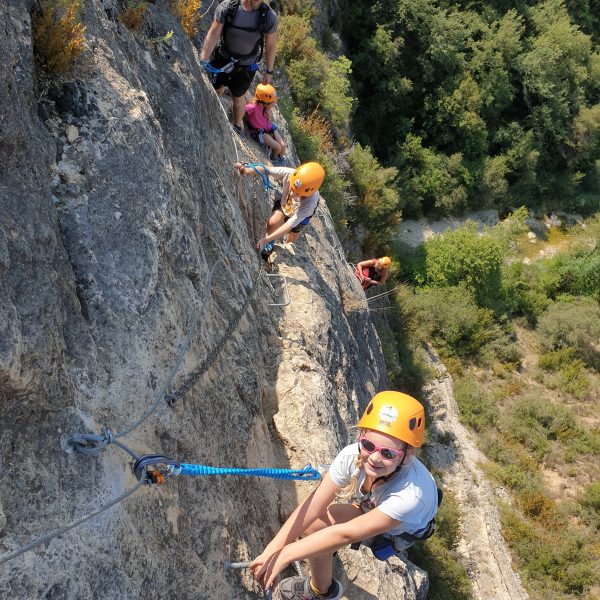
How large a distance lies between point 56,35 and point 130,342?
7.30 ft

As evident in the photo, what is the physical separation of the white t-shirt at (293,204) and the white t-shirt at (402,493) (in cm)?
406

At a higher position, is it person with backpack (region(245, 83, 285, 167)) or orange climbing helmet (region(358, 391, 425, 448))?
person with backpack (region(245, 83, 285, 167))

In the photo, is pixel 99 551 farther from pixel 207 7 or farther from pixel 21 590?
pixel 207 7

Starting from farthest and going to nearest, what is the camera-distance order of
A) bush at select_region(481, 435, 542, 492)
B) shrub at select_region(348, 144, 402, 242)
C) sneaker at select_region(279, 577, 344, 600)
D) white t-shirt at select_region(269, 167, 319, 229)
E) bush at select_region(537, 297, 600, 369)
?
bush at select_region(537, 297, 600, 369), shrub at select_region(348, 144, 402, 242), bush at select_region(481, 435, 542, 492), white t-shirt at select_region(269, 167, 319, 229), sneaker at select_region(279, 577, 344, 600)

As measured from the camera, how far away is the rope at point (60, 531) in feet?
9.92

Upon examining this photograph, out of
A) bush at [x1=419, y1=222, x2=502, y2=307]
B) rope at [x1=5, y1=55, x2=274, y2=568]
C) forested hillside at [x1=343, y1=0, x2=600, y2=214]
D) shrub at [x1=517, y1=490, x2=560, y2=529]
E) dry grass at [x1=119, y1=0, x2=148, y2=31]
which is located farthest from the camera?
forested hillside at [x1=343, y1=0, x2=600, y2=214]

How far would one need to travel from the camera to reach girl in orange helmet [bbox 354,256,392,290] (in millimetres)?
14211

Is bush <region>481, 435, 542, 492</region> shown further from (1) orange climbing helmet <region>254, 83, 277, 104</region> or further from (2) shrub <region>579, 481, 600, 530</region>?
(1) orange climbing helmet <region>254, 83, 277, 104</region>

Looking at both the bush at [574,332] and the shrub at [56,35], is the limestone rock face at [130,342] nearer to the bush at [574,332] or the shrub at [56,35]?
the shrub at [56,35]

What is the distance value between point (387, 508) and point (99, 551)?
175cm

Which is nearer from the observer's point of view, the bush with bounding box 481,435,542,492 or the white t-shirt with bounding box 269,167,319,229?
the white t-shirt with bounding box 269,167,319,229

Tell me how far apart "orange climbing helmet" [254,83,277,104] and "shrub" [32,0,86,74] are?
192 inches

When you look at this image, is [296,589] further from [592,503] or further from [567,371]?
[567,371]

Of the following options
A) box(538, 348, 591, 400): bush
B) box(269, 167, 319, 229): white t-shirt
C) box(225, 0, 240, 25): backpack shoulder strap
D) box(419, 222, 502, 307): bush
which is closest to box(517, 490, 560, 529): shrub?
box(538, 348, 591, 400): bush
